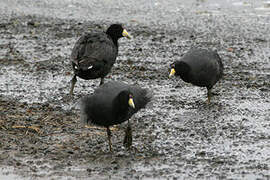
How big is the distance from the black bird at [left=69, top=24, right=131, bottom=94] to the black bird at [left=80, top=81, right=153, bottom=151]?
2.13 metres

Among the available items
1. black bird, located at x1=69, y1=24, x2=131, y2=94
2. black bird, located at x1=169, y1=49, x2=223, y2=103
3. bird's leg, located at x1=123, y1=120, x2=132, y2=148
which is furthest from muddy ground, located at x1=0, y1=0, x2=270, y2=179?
black bird, located at x1=69, y1=24, x2=131, y2=94

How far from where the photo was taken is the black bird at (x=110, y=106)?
6460 millimetres

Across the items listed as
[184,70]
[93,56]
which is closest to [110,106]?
[93,56]

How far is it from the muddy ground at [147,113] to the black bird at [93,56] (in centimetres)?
55

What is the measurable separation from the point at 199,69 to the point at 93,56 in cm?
171

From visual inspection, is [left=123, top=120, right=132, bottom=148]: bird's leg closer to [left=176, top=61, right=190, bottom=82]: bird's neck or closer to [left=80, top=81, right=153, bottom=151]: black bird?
[left=80, top=81, right=153, bottom=151]: black bird

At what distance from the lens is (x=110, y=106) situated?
21.2 ft

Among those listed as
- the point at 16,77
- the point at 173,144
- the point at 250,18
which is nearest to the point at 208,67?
the point at 173,144

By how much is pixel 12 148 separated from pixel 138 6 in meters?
12.0

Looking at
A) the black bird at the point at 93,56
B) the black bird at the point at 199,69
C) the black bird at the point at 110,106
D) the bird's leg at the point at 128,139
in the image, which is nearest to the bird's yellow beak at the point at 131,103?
the black bird at the point at 110,106

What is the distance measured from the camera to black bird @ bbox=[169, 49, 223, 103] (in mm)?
9039

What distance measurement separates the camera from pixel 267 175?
229 inches

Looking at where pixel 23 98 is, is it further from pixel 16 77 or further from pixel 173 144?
pixel 173 144

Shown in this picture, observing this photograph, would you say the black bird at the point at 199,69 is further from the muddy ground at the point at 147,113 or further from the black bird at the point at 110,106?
the black bird at the point at 110,106
